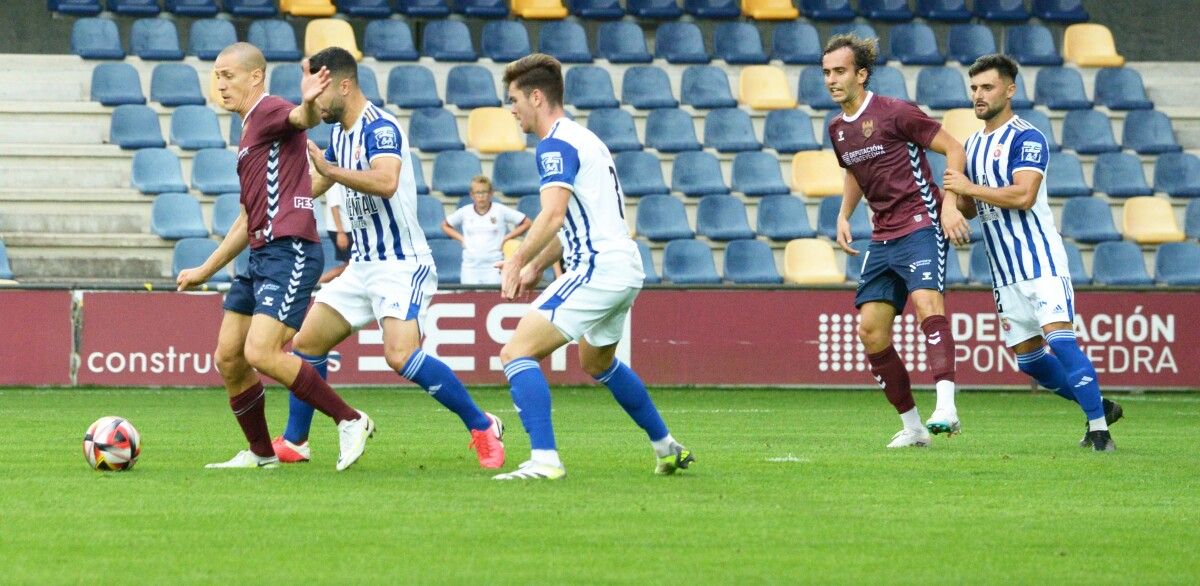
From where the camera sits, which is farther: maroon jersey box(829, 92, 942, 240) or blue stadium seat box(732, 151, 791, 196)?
blue stadium seat box(732, 151, 791, 196)

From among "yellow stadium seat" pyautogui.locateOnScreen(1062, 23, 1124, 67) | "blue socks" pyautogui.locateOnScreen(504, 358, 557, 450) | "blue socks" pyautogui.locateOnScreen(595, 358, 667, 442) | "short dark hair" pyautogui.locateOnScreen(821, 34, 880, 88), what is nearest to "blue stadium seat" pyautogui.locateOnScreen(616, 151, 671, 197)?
"yellow stadium seat" pyautogui.locateOnScreen(1062, 23, 1124, 67)

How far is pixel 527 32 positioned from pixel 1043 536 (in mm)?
16054

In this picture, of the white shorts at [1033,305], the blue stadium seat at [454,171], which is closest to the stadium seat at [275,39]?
the blue stadium seat at [454,171]

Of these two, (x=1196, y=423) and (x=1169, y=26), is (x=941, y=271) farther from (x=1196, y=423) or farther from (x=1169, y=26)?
(x=1169, y=26)

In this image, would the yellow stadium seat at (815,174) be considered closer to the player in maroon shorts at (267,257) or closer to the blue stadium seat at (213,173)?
the blue stadium seat at (213,173)

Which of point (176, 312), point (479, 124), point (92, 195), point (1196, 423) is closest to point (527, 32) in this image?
point (479, 124)

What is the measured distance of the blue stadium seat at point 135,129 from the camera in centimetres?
1897

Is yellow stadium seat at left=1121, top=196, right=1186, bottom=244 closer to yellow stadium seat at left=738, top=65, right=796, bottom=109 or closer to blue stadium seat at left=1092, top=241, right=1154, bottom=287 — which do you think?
blue stadium seat at left=1092, top=241, right=1154, bottom=287

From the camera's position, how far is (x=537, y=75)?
24.4ft

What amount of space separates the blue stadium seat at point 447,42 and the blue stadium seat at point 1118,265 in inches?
305

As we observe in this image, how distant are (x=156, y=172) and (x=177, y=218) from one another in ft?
2.92

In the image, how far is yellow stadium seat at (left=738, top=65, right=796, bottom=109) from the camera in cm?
2085

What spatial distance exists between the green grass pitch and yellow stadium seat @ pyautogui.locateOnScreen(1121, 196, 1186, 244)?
375 inches

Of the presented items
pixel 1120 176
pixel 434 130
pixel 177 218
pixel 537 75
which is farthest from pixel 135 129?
pixel 537 75
